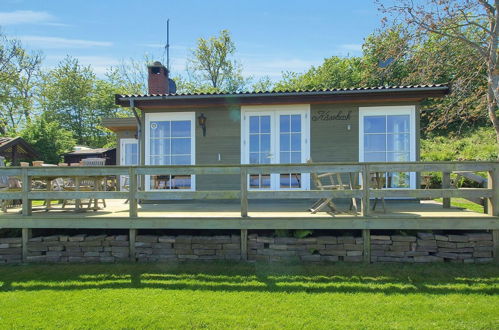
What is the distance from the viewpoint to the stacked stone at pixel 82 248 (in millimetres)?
4695

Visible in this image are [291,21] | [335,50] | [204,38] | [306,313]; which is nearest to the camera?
[306,313]

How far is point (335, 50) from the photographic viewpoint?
99.4 ft

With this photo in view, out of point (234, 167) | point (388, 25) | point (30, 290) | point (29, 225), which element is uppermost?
point (388, 25)

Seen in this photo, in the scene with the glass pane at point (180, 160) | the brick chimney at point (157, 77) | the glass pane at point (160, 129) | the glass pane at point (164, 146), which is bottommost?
the glass pane at point (180, 160)

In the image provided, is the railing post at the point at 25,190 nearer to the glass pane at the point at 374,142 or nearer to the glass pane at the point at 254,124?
the glass pane at the point at 254,124

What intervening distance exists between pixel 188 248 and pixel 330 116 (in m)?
4.02

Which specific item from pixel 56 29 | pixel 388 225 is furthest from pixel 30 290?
pixel 56 29

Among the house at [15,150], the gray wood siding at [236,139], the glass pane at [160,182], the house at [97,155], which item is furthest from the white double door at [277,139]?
the house at [15,150]

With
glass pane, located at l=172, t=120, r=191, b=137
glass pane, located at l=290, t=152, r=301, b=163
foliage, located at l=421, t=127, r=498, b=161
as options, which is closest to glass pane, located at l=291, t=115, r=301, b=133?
glass pane, located at l=290, t=152, r=301, b=163

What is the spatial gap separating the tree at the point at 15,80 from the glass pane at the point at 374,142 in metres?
23.6

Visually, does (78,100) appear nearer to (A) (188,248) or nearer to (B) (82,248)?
(B) (82,248)

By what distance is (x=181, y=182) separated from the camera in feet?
23.2

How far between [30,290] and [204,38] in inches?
1086

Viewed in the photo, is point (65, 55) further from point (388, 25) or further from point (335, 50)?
point (388, 25)
